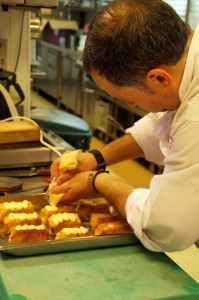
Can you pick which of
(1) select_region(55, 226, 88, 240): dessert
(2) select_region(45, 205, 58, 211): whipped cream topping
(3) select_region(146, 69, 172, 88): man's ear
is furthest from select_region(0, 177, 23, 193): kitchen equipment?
(3) select_region(146, 69, 172, 88): man's ear

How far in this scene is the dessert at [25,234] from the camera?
1.11 m

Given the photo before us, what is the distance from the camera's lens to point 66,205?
1296 millimetres

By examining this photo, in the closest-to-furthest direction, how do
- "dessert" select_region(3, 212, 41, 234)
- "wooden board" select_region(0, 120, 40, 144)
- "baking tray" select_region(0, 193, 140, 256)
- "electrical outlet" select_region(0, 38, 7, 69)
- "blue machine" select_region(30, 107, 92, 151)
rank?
1. "baking tray" select_region(0, 193, 140, 256)
2. "dessert" select_region(3, 212, 41, 234)
3. "wooden board" select_region(0, 120, 40, 144)
4. "electrical outlet" select_region(0, 38, 7, 69)
5. "blue machine" select_region(30, 107, 92, 151)

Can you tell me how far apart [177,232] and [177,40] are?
0.42 m

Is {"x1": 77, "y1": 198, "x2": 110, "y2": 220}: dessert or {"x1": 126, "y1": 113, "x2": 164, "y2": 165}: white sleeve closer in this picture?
{"x1": 77, "y1": 198, "x2": 110, "y2": 220}: dessert

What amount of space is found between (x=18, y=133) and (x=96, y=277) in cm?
92

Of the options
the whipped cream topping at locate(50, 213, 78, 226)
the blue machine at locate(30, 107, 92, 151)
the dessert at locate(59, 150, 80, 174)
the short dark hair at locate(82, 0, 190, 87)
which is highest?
the short dark hair at locate(82, 0, 190, 87)

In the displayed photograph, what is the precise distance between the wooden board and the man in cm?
77

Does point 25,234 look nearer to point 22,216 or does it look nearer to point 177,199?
point 22,216

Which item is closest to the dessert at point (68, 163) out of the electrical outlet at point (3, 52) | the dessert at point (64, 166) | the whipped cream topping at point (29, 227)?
the dessert at point (64, 166)

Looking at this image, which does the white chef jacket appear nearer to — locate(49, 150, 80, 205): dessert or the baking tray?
the baking tray

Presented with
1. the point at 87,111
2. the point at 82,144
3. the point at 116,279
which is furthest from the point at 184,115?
the point at 87,111

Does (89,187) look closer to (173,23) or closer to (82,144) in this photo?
→ (173,23)

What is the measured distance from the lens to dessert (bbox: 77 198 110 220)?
1286 mm
